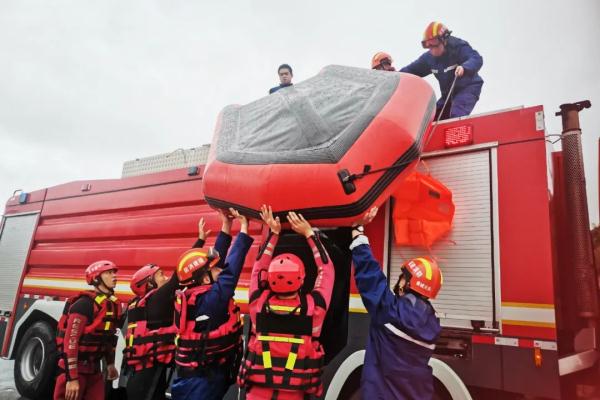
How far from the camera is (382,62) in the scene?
458cm

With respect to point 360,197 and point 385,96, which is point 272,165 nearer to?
point 360,197

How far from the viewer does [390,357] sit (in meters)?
2.31

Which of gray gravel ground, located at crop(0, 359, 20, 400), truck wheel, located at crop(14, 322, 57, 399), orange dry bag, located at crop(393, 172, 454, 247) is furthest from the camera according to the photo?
gray gravel ground, located at crop(0, 359, 20, 400)

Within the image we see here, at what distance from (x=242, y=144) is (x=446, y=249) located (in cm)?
158

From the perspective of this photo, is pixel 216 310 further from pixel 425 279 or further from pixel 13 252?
pixel 13 252

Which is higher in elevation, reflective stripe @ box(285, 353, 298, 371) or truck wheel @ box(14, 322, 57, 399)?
reflective stripe @ box(285, 353, 298, 371)

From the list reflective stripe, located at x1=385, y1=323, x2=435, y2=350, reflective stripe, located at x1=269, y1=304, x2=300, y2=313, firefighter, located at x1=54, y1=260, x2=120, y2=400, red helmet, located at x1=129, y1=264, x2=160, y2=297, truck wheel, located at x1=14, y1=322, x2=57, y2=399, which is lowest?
truck wheel, located at x1=14, y1=322, x2=57, y2=399

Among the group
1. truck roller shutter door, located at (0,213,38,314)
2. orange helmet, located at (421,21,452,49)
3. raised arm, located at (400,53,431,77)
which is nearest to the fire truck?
orange helmet, located at (421,21,452,49)

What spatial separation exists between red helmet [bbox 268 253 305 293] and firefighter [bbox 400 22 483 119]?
232 cm

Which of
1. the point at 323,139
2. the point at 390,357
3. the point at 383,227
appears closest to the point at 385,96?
the point at 323,139

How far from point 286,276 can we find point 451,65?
3.21 meters

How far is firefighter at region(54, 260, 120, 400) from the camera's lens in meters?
3.65

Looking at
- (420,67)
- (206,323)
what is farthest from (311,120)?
(420,67)

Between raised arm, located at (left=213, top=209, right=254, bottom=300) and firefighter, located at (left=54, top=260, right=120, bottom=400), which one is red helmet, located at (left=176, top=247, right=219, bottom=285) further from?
firefighter, located at (left=54, top=260, right=120, bottom=400)
